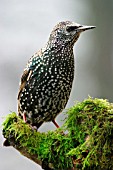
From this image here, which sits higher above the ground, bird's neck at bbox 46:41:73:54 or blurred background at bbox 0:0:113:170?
blurred background at bbox 0:0:113:170

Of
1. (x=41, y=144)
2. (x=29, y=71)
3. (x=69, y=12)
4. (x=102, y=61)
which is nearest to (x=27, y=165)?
(x=102, y=61)

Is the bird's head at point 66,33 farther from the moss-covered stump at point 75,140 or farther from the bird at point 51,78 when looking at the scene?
the moss-covered stump at point 75,140

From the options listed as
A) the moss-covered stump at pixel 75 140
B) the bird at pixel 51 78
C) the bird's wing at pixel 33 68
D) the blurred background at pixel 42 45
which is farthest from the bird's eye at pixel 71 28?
the blurred background at pixel 42 45

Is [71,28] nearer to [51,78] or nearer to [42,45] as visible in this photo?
[51,78]

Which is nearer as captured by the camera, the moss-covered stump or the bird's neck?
the moss-covered stump

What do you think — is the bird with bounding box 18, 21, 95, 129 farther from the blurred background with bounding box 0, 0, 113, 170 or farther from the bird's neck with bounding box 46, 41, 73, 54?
the blurred background with bounding box 0, 0, 113, 170

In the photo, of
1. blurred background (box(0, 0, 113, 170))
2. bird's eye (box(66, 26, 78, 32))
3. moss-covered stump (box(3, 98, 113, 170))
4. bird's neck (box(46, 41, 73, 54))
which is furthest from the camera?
blurred background (box(0, 0, 113, 170))

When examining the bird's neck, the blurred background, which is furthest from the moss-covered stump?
the blurred background

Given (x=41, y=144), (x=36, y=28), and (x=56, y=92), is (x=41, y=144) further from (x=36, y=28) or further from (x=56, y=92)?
(x=36, y=28)
